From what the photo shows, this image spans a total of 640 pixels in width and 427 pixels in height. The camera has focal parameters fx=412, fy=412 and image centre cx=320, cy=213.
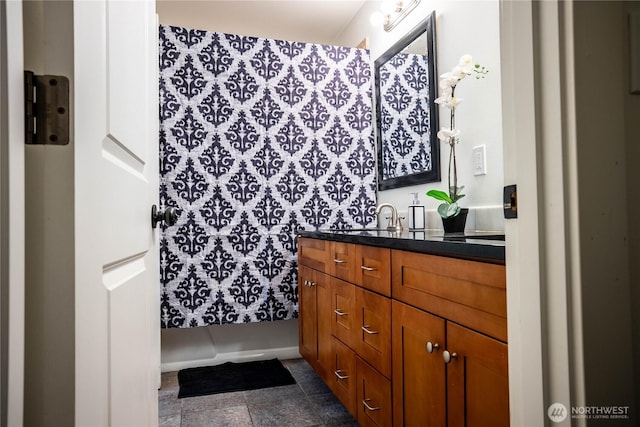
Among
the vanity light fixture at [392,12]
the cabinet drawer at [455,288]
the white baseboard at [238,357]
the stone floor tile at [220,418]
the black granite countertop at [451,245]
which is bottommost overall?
the stone floor tile at [220,418]

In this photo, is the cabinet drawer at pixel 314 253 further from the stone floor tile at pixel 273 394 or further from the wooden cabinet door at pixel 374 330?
the stone floor tile at pixel 273 394

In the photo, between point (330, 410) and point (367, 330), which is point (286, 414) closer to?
point (330, 410)

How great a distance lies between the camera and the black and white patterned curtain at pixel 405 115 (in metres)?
2.12

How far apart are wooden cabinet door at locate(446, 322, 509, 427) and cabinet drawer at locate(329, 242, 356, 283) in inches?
24.4

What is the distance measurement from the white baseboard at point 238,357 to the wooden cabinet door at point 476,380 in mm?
1730

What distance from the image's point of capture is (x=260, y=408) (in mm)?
1940

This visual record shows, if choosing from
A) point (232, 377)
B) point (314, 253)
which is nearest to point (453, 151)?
point (314, 253)

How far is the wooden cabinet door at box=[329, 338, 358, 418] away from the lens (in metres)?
1.62

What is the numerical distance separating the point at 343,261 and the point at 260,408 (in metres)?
0.85
